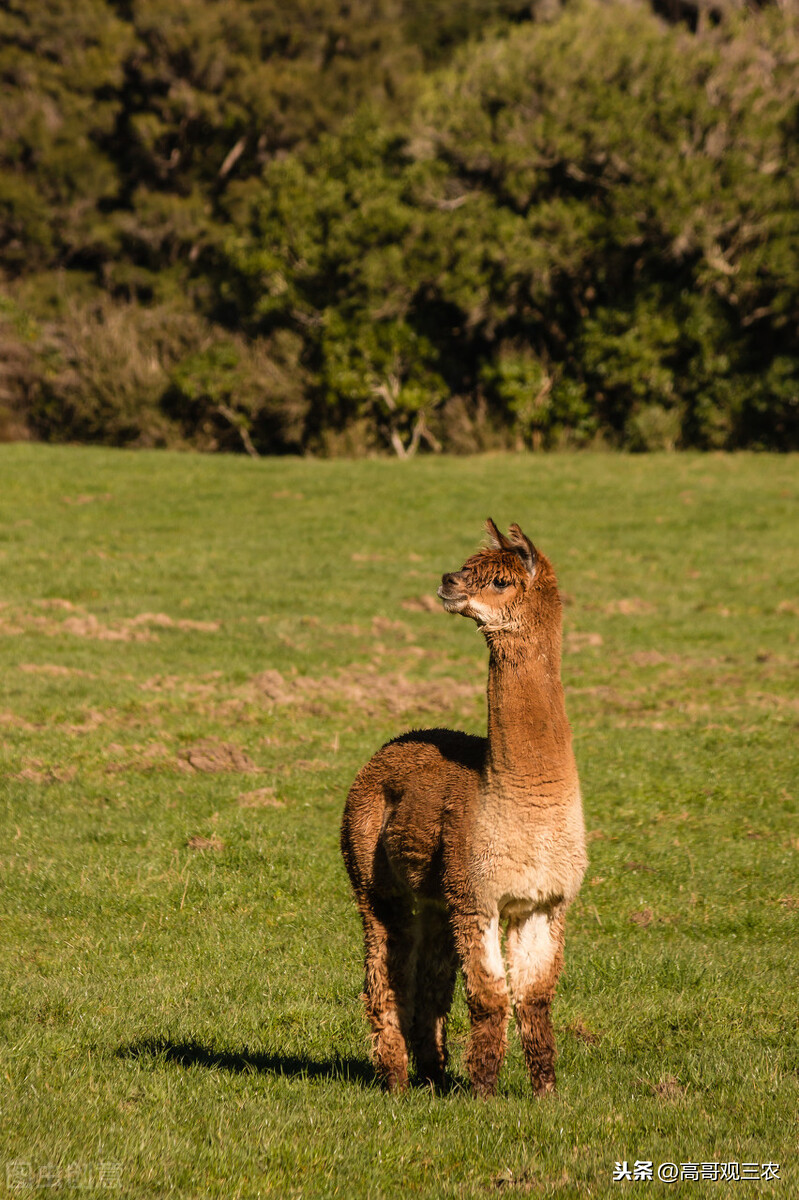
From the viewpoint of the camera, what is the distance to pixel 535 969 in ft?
18.2

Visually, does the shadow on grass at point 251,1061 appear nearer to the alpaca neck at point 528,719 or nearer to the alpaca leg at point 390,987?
the alpaca leg at point 390,987

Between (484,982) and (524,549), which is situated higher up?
(524,549)

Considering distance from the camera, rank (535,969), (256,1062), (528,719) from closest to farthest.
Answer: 1. (528,719)
2. (535,969)
3. (256,1062)

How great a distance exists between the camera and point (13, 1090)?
5.95 m

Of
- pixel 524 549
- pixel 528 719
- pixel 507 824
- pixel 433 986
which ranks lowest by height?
pixel 433 986

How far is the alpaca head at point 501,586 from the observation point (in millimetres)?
5297

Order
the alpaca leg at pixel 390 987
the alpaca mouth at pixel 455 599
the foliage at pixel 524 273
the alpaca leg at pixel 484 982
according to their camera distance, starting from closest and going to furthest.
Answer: the alpaca mouth at pixel 455 599
the alpaca leg at pixel 484 982
the alpaca leg at pixel 390 987
the foliage at pixel 524 273

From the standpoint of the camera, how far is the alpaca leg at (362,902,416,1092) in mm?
6082

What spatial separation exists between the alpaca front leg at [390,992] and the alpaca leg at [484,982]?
682 mm

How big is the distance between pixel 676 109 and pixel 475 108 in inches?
247

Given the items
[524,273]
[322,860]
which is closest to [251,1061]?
[322,860]

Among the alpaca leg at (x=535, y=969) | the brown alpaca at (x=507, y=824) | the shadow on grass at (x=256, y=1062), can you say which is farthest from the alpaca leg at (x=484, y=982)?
the shadow on grass at (x=256, y=1062)

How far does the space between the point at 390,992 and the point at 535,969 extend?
886mm

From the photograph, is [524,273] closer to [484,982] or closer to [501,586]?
[501,586]
